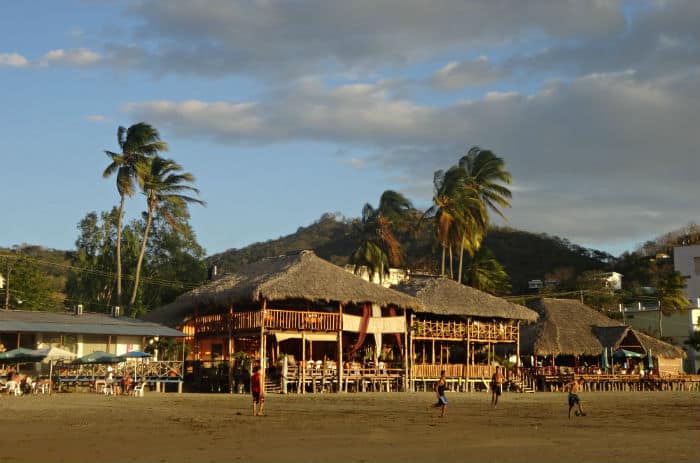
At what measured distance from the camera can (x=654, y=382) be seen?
145 ft

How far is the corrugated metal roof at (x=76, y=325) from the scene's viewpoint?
3120 centimetres

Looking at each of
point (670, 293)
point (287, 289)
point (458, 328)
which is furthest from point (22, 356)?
point (670, 293)

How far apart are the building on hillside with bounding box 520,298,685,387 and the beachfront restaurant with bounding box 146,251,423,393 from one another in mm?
8956

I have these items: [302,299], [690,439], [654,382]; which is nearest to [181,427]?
[690,439]

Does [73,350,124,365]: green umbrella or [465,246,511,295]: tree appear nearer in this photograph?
[73,350,124,365]: green umbrella

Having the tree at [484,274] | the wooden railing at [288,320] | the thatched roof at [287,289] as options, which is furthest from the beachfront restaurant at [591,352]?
the wooden railing at [288,320]

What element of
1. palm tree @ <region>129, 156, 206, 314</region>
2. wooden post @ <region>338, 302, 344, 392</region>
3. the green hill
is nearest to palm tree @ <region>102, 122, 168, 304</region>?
palm tree @ <region>129, 156, 206, 314</region>

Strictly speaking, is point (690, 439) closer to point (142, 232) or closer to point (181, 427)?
point (181, 427)

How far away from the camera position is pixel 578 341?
4512 cm

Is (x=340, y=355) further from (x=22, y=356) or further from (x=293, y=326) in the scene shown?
(x=22, y=356)

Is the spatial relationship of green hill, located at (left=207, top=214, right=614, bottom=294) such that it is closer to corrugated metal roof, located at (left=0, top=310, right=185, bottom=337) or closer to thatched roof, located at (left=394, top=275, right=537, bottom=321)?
thatched roof, located at (left=394, top=275, right=537, bottom=321)

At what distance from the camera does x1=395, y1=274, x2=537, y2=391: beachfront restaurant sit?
38188 millimetres

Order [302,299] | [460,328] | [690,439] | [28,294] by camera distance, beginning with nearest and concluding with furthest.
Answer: [690,439], [302,299], [460,328], [28,294]

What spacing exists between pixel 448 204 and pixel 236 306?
18.2 m
